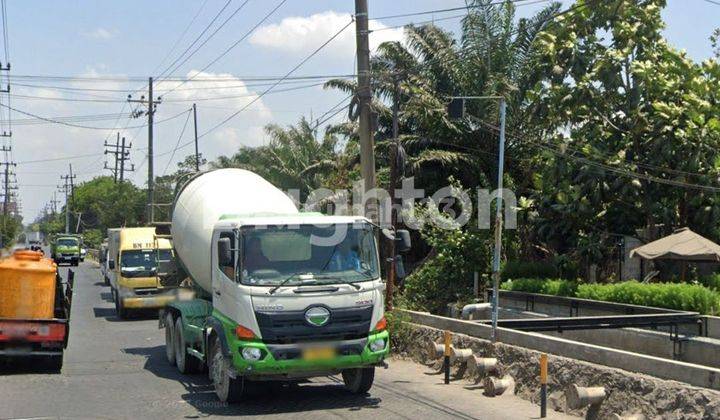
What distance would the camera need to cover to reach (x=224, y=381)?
10.3m

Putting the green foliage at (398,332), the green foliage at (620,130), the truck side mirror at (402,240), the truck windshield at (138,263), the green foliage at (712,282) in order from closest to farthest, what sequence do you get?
the truck side mirror at (402,240) < the green foliage at (398,332) < the green foliage at (712,282) < the green foliage at (620,130) < the truck windshield at (138,263)

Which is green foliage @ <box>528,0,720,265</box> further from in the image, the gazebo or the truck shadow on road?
the truck shadow on road

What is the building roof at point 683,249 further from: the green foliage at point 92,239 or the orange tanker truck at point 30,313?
the green foliage at point 92,239

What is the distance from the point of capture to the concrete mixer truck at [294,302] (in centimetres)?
961

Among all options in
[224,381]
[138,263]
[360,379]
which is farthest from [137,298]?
[360,379]

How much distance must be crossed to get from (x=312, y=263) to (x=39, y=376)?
546cm

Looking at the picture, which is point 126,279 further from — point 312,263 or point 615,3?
point 615,3

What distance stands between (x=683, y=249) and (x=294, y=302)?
1161 centimetres

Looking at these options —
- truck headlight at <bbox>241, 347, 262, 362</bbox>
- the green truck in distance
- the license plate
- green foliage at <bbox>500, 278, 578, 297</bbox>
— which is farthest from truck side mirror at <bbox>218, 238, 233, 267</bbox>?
the green truck in distance

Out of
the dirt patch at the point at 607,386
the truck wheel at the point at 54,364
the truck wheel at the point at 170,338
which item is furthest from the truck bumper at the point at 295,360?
the truck wheel at the point at 54,364

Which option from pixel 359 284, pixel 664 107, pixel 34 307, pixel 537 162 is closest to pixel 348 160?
pixel 537 162

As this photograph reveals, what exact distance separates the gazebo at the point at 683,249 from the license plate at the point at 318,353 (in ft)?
36.1

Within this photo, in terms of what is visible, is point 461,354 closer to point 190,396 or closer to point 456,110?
point 190,396

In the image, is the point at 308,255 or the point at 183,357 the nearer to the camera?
the point at 308,255
